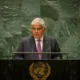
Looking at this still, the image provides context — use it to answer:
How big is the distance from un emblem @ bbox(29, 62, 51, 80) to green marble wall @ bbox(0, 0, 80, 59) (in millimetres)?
3284

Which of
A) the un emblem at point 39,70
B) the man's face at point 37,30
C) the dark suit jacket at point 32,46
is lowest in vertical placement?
the un emblem at point 39,70

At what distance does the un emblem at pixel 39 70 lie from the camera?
3045 mm

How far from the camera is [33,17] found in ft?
20.7

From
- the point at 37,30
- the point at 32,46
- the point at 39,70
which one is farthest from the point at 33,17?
the point at 39,70

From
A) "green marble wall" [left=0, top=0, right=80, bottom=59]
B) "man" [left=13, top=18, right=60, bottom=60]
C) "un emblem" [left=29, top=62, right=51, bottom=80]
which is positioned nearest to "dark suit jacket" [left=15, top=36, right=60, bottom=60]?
"man" [left=13, top=18, right=60, bottom=60]

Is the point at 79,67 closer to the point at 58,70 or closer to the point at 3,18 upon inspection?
the point at 58,70

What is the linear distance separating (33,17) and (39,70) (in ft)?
11.0

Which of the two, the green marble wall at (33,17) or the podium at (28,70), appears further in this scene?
the green marble wall at (33,17)

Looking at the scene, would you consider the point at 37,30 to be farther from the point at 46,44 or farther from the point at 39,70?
the point at 39,70

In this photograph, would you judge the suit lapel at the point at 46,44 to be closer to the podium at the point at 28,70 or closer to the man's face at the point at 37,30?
the man's face at the point at 37,30

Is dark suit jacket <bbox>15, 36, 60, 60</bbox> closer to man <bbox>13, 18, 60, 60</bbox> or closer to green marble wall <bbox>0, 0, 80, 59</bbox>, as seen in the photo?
man <bbox>13, 18, 60, 60</bbox>

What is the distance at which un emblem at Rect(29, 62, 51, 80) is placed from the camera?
9.99 ft

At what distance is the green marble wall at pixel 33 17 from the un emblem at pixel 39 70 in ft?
10.8

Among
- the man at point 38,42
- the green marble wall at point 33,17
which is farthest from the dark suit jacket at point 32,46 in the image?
the green marble wall at point 33,17
